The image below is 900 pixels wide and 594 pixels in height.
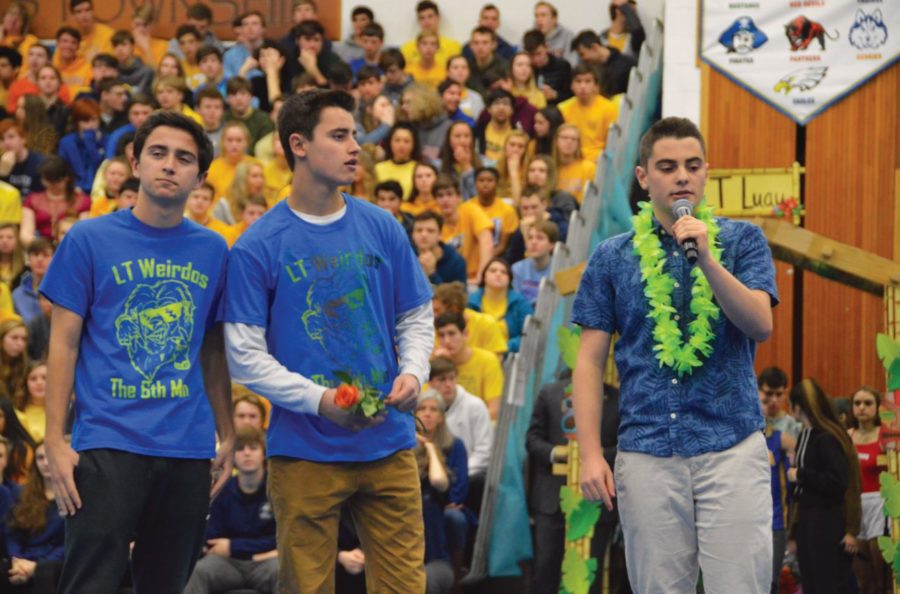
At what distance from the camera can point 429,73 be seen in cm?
1591

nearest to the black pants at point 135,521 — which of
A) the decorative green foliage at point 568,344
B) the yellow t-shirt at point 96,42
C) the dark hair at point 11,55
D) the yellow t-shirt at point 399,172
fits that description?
the decorative green foliage at point 568,344

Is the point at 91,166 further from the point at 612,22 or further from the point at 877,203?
the point at 877,203

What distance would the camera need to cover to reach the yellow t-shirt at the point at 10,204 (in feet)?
41.2

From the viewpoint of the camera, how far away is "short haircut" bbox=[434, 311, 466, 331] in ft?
32.8

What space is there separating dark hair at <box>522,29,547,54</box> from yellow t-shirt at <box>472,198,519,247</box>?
310cm

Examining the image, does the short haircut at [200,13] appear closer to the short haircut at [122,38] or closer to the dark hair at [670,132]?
the short haircut at [122,38]

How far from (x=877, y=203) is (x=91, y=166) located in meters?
7.05

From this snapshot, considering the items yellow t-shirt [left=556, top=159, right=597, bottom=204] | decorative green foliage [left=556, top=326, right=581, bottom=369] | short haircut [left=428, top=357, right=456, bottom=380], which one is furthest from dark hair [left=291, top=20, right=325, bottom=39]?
decorative green foliage [left=556, top=326, right=581, bottom=369]

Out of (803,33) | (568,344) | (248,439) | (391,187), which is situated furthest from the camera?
(391,187)

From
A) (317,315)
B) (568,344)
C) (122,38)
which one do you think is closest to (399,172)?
(122,38)

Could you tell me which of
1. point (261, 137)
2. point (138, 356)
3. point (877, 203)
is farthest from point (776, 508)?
point (261, 137)

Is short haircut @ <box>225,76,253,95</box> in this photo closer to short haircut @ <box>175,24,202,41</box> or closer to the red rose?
short haircut @ <box>175,24,202,41</box>

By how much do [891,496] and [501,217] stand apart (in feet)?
18.6

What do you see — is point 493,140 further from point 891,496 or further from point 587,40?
point 891,496
